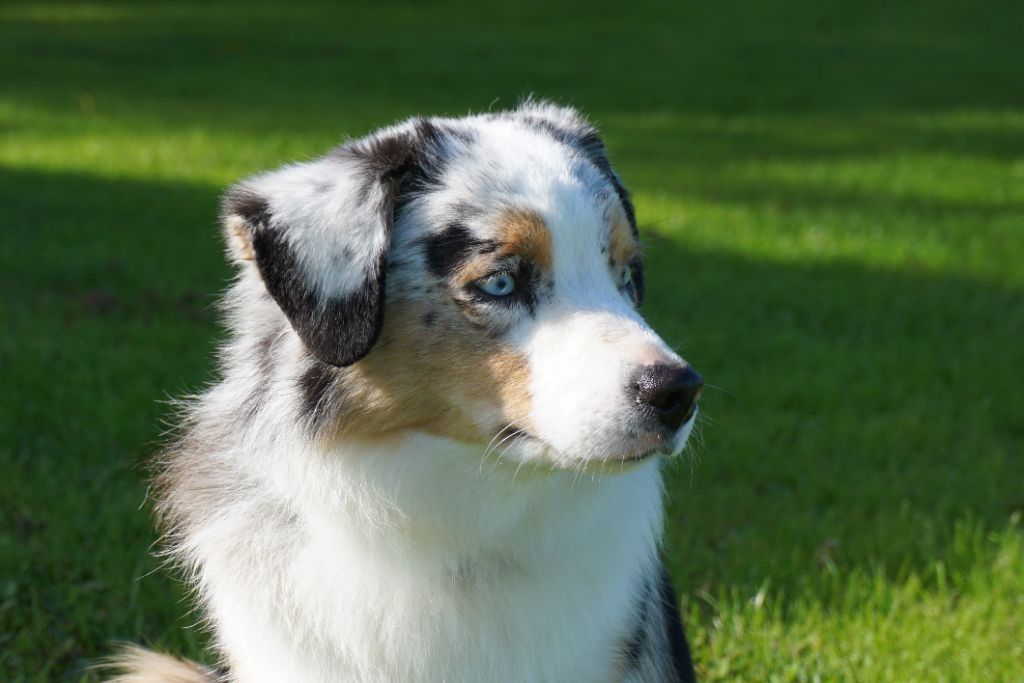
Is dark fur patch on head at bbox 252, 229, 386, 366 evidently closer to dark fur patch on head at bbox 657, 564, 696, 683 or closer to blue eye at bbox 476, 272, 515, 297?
blue eye at bbox 476, 272, 515, 297

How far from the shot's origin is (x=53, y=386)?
5.73 metres

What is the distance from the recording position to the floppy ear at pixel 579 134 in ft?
11.3

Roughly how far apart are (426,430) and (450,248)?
44 cm

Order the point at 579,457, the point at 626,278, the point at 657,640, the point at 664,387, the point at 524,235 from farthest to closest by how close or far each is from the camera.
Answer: the point at 657,640 → the point at 626,278 → the point at 524,235 → the point at 579,457 → the point at 664,387

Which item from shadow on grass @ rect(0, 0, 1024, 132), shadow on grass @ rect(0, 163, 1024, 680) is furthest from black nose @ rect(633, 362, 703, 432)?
shadow on grass @ rect(0, 0, 1024, 132)

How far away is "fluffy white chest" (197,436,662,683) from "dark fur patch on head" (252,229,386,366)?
1.10 feet

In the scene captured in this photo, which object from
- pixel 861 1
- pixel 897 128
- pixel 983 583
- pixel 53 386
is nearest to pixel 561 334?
pixel 983 583

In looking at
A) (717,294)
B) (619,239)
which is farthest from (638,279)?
(717,294)

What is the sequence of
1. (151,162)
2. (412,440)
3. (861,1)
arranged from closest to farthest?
(412,440)
(151,162)
(861,1)

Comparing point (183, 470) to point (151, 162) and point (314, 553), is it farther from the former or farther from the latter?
point (151, 162)

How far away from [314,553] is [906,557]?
2506 mm

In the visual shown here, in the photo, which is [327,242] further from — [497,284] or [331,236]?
[497,284]

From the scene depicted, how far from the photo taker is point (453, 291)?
2.98 metres

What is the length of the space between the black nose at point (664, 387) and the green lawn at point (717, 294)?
5.22 feet
